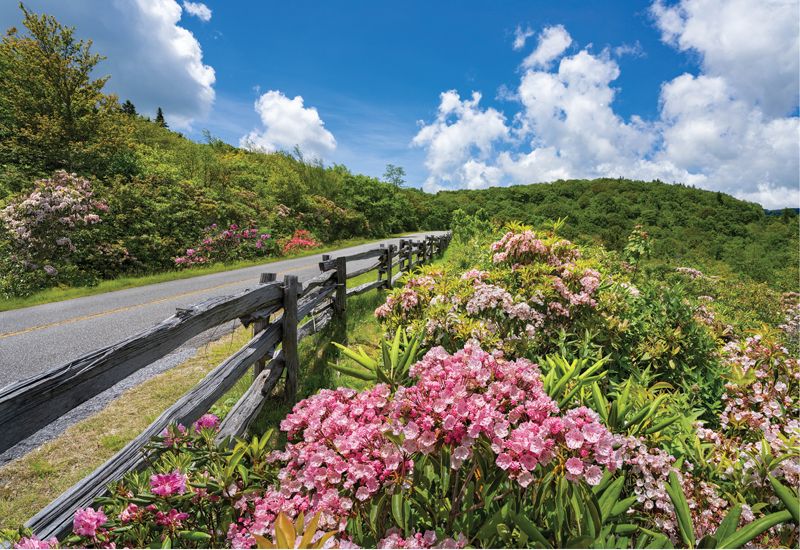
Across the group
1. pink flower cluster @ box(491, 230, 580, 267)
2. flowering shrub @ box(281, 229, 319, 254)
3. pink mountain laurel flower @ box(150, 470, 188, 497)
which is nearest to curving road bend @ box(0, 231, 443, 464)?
pink mountain laurel flower @ box(150, 470, 188, 497)

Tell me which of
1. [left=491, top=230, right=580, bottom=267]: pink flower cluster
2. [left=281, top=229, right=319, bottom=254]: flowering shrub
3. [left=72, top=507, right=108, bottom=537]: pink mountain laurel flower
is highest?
[left=281, top=229, right=319, bottom=254]: flowering shrub

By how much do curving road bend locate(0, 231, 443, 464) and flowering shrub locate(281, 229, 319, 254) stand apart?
349 inches

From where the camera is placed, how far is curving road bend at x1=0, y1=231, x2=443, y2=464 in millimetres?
4309

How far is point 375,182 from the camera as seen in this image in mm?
31703

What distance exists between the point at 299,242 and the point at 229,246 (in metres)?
4.71

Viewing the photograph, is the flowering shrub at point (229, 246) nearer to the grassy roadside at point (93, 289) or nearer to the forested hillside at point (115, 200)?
the forested hillside at point (115, 200)

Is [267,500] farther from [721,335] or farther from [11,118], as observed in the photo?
[11,118]

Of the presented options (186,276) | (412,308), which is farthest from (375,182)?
(412,308)

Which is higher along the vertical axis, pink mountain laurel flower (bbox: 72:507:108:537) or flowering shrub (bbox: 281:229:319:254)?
flowering shrub (bbox: 281:229:319:254)

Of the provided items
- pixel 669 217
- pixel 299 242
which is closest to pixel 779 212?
pixel 669 217

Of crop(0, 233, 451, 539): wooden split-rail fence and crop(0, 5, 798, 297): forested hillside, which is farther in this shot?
crop(0, 5, 798, 297): forested hillside

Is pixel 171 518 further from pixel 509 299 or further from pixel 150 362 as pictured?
pixel 509 299

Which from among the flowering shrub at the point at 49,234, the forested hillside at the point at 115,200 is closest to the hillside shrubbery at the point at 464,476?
the forested hillside at the point at 115,200

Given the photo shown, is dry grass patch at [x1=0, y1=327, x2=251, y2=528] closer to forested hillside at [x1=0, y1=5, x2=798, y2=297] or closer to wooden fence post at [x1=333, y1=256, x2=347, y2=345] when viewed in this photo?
wooden fence post at [x1=333, y1=256, x2=347, y2=345]
